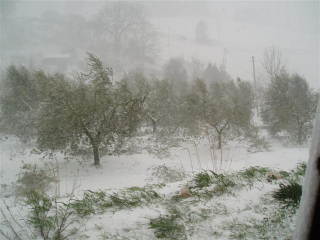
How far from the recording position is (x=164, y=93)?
20297 millimetres

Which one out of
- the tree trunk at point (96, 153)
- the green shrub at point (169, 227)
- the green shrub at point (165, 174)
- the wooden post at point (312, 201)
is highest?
the wooden post at point (312, 201)

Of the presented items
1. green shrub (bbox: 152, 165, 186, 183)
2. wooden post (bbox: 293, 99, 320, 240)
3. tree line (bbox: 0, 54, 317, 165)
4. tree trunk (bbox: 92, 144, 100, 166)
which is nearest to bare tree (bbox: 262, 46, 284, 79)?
tree line (bbox: 0, 54, 317, 165)

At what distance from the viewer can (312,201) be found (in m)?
0.90

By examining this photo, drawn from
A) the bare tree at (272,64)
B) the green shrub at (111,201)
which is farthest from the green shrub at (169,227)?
the bare tree at (272,64)

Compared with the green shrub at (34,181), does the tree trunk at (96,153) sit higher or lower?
higher

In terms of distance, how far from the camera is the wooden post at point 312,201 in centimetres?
88

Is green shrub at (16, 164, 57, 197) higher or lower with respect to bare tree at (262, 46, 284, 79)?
lower

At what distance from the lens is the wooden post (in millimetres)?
878

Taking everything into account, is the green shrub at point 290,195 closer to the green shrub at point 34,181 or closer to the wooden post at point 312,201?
the wooden post at point 312,201

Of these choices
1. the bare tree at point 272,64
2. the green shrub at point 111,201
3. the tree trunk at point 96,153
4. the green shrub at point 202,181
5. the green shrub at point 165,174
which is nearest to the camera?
the green shrub at point 111,201

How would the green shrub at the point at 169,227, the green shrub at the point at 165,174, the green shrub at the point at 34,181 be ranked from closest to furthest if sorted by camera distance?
the green shrub at the point at 169,227, the green shrub at the point at 34,181, the green shrub at the point at 165,174

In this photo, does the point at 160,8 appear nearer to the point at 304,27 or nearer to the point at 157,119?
the point at 304,27

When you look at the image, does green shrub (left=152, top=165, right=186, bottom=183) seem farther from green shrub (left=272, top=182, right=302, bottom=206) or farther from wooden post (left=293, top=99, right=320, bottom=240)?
wooden post (left=293, top=99, right=320, bottom=240)

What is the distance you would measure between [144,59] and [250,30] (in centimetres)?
7771
